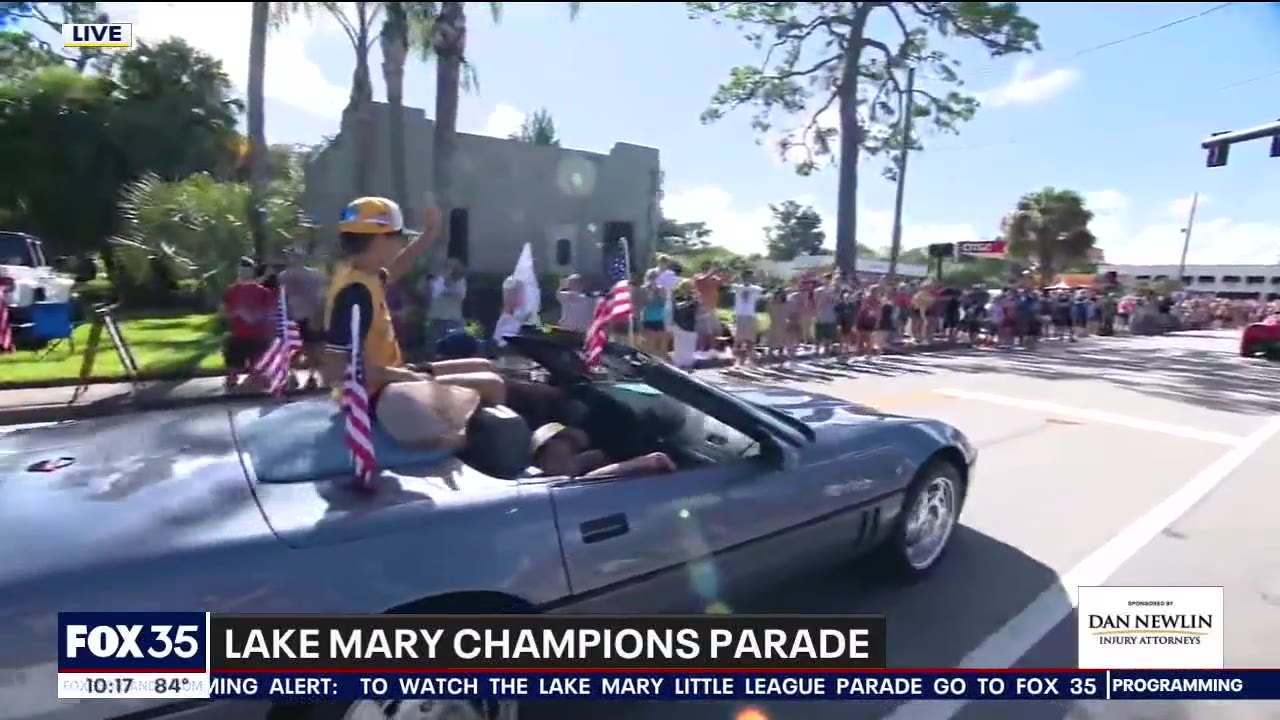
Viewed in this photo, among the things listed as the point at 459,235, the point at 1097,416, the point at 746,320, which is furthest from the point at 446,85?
the point at 1097,416

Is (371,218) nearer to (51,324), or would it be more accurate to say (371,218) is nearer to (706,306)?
(706,306)

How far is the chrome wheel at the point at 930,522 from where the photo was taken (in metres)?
3.86

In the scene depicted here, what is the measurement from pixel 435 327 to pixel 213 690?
9.96 metres

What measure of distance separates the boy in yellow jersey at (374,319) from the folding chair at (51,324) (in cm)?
1025

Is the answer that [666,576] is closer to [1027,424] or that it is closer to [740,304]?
[1027,424]

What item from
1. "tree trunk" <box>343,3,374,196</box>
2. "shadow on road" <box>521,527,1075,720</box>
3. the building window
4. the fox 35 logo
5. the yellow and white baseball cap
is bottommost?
"shadow on road" <box>521,527,1075,720</box>

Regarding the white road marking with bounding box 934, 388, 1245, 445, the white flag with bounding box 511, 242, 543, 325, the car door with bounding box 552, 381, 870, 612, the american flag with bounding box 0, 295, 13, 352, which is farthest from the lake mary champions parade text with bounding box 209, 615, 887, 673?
the american flag with bounding box 0, 295, 13, 352

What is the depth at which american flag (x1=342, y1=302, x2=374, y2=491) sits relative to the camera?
2.37 m

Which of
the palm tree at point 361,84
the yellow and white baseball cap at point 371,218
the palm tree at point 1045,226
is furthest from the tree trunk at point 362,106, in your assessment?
the palm tree at point 1045,226

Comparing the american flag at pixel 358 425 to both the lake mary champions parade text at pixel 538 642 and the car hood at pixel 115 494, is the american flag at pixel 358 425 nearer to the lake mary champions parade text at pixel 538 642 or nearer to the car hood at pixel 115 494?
the car hood at pixel 115 494

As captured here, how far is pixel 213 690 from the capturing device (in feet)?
6.44

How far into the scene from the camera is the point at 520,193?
22.5 metres

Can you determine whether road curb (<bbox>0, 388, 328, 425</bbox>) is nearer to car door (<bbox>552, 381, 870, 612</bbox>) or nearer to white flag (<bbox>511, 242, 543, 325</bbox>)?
white flag (<bbox>511, 242, 543, 325</bbox>)

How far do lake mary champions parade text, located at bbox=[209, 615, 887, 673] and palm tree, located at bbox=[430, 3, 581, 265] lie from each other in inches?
479
